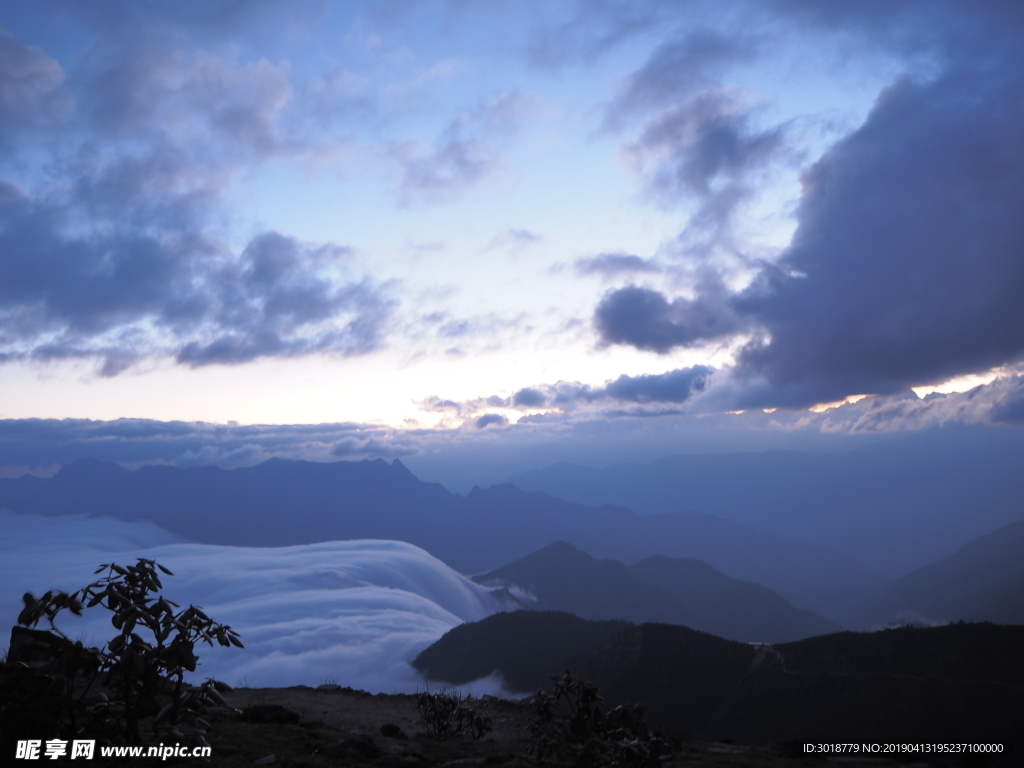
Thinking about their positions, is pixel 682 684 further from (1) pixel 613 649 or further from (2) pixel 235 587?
(2) pixel 235 587

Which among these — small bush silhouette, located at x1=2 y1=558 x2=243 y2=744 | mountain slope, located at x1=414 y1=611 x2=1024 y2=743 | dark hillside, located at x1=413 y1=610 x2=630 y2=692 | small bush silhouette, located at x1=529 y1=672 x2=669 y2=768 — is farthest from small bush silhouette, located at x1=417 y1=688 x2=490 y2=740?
dark hillside, located at x1=413 y1=610 x2=630 y2=692

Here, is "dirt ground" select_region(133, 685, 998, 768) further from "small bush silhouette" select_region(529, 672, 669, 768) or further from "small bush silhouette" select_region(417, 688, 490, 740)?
"small bush silhouette" select_region(529, 672, 669, 768)

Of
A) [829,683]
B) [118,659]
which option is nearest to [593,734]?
[118,659]

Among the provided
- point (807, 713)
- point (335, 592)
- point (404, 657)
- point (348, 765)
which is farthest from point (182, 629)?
point (335, 592)

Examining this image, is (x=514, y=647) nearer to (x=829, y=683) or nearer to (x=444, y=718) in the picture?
(x=829, y=683)

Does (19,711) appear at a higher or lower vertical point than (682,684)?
higher
